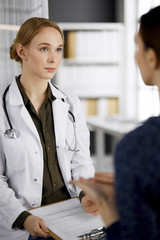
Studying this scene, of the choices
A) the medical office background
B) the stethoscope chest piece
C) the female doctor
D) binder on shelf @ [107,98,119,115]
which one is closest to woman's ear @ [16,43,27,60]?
the female doctor

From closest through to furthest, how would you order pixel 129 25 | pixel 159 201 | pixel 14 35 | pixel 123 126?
1. pixel 159 201
2. pixel 14 35
3. pixel 123 126
4. pixel 129 25

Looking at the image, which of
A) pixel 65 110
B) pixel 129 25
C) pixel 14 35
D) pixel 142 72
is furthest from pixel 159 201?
pixel 129 25

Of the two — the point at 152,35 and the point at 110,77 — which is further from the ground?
the point at 152,35

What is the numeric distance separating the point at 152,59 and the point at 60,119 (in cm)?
81

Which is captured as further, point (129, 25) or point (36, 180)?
point (129, 25)

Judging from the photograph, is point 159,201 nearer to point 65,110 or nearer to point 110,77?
point 65,110

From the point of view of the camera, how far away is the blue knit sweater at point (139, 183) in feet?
2.07

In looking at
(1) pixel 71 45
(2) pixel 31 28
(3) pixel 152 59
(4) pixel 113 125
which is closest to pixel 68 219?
(3) pixel 152 59

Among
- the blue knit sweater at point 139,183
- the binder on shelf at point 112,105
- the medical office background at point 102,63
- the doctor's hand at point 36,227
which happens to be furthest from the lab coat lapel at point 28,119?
the binder on shelf at point 112,105

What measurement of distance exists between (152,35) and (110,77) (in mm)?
3647

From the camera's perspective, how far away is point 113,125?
11.2 feet

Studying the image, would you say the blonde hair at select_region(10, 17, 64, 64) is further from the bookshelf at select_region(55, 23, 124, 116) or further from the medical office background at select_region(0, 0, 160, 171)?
the bookshelf at select_region(55, 23, 124, 116)

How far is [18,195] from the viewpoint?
1.35 m

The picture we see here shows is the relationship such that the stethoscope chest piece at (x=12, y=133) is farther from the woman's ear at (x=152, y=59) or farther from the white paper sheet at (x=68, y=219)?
the woman's ear at (x=152, y=59)
